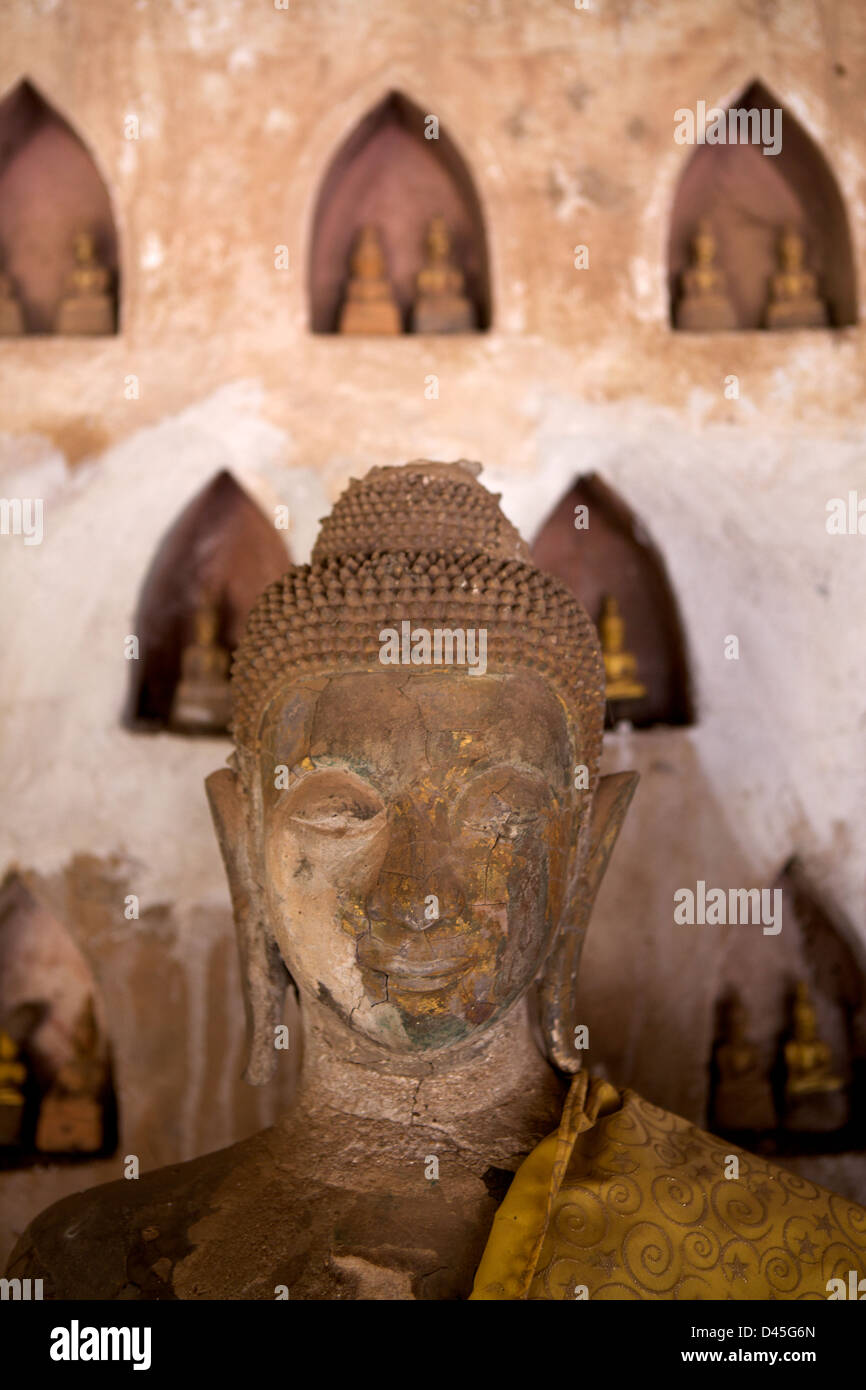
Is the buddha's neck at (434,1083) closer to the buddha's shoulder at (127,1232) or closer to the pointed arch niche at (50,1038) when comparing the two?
the buddha's shoulder at (127,1232)

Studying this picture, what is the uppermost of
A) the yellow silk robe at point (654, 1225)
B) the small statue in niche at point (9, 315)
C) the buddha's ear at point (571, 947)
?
the small statue in niche at point (9, 315)

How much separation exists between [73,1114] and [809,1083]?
99.7 inches

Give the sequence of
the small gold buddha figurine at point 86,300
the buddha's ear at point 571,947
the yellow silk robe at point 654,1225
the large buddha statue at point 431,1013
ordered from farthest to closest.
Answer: the small gold buddha figurine at point 86,300 < the buddha's ear at point 571,947 < the large buddha statue at point 431,1013 < the yellow silk robe at point 654,1225

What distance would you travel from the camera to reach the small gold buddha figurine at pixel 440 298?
4.41 meters

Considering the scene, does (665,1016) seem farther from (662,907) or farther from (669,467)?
(669,467)

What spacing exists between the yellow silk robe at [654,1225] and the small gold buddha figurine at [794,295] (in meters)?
3.08

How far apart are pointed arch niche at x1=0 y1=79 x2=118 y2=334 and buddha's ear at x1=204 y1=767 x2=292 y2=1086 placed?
97.5 inches

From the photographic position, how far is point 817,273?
14.8 feet

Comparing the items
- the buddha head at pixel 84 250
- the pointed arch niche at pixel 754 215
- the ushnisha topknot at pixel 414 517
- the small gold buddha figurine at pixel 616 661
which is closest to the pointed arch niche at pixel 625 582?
the small gold buddha figurine at pixel 616 661

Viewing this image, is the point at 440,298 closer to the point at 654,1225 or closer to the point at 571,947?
the point at 571,947

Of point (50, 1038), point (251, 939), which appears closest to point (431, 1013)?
point (251, 939)

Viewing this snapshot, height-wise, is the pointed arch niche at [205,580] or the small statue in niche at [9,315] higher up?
the small statue in niche at [9,315]

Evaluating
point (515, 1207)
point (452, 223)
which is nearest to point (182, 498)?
point (452, 223)

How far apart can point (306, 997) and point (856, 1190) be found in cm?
246
